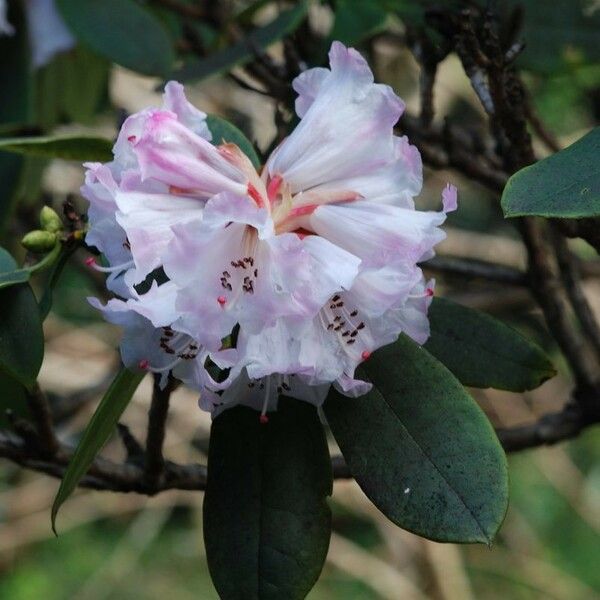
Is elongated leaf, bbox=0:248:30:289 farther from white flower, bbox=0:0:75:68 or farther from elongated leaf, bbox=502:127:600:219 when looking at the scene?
white flower, bbox=0:0:75:68

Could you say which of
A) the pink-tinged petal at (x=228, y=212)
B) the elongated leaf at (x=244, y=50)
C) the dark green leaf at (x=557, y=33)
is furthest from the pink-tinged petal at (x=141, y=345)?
the dark green leaf at (x=557, y=33)

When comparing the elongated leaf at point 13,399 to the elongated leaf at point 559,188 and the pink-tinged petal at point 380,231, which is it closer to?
Result: the pink-tinged petal at point 380,231

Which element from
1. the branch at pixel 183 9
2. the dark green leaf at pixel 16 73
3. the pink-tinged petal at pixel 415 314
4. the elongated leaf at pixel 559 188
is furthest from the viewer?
the branch at pixel 183 9

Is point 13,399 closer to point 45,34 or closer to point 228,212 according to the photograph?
point 228,212

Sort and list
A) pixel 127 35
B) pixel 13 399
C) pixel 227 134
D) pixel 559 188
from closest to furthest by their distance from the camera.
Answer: pixel 559 188, pixel 227 134, pixel 13 399, pixel 127 35

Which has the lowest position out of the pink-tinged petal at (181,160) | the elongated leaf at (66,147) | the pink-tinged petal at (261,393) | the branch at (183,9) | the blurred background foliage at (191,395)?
the blurred background foliage at (191,395)

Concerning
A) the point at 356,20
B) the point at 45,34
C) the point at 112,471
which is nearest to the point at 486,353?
the point at 112,471

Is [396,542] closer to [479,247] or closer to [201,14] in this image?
[479,247]

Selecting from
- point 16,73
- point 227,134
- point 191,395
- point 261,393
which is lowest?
point 191,395
